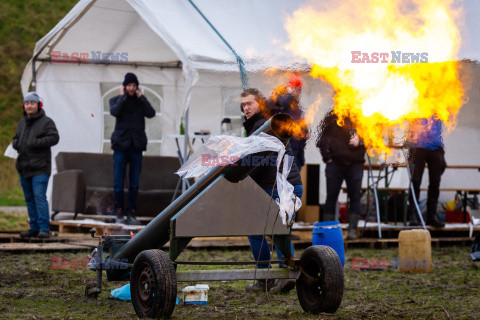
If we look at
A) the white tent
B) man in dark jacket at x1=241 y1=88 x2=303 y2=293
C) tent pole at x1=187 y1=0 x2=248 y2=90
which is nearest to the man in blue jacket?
the white tent

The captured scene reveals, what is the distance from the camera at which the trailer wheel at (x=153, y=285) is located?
16.2 feet

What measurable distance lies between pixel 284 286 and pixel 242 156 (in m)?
1.75

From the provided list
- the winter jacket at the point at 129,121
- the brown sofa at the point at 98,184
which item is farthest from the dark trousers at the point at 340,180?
the brown sofa at the point at 98,184

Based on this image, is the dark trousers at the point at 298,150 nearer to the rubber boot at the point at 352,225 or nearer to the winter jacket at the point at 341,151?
the winter jacket at the point at 341,151

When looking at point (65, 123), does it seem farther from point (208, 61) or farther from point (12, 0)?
point (12, 0)

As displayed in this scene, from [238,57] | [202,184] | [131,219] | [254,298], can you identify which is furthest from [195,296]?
[131,219]

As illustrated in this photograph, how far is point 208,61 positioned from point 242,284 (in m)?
3.30

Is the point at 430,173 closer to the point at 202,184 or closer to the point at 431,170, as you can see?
the point at 431,170

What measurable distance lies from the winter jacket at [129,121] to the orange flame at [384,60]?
3378mm

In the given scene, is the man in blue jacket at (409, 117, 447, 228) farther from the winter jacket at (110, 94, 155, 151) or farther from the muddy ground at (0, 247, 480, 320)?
the winter jacket at (110, 94, 155, 151)

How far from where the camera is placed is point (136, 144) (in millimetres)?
10625

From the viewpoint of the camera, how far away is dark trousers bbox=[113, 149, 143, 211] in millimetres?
10688

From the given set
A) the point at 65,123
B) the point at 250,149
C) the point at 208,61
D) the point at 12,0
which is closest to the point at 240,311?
the point at 250,149

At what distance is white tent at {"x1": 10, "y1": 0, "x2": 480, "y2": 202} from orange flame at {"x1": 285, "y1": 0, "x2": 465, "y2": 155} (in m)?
0.49
